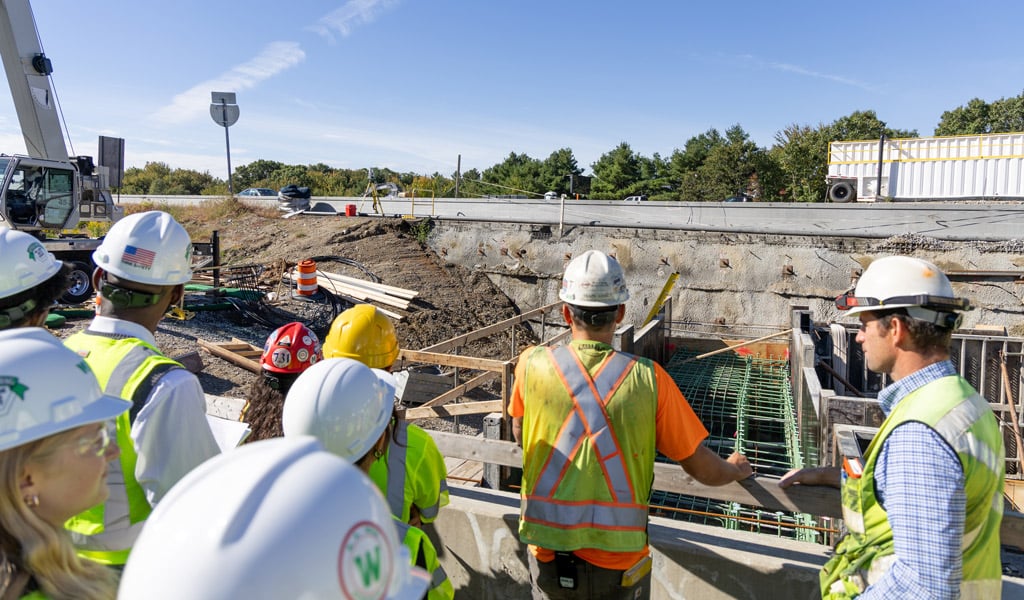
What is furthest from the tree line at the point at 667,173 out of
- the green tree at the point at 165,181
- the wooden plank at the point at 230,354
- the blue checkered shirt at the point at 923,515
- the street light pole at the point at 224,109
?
the blue checkered shirt at the point at 923,515

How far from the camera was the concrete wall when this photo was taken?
12766 millimetres

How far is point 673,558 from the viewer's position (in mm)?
3010

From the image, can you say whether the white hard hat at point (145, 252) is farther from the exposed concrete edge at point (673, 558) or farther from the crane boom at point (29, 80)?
the crane boom at point (29, 80)

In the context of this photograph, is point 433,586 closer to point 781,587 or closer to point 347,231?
point 781,587

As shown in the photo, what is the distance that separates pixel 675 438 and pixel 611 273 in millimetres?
641

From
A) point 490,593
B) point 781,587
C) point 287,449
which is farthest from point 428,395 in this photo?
point 287,449

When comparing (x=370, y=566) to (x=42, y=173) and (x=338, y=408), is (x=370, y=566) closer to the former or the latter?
(x=338, y=408)

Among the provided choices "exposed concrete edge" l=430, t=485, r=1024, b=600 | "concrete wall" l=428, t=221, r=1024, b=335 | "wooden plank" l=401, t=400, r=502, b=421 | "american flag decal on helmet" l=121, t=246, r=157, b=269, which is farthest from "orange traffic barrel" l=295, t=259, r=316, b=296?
"american flag decal on helmet" l=121, t=246, r=157, b=269

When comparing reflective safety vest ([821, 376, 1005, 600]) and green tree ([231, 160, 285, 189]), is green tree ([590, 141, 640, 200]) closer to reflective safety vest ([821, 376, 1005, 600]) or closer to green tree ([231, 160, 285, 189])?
green tree ([231, 160, 285, 189])

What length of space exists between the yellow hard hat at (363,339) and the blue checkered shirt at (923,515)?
1868mm

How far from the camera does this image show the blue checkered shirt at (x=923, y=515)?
5.01 feet

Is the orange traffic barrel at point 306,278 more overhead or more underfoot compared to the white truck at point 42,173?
more underfoot

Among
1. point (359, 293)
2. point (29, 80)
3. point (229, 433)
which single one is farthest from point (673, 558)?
point (29, 80)

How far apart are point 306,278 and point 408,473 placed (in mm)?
13694
